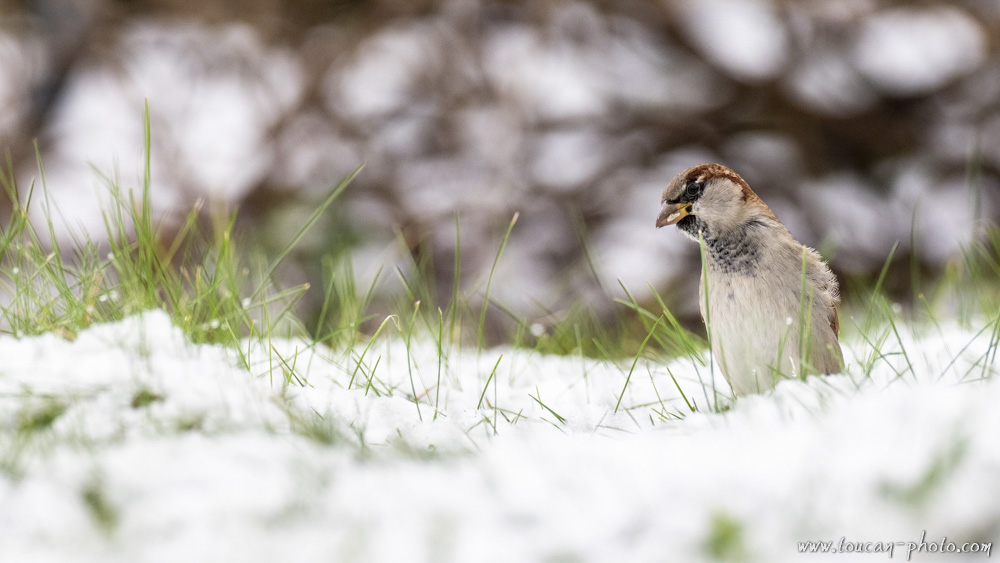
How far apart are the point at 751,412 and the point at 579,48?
14.0ft

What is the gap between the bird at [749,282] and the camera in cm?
176

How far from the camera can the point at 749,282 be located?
182 cm

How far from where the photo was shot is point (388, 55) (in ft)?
17.1

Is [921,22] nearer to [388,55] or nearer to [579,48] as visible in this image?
[579,48]

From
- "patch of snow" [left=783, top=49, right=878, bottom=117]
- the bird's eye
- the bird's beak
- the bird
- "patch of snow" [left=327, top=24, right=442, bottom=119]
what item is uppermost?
"patch of snow" [left=327, top=24, right=442, bottom=119]

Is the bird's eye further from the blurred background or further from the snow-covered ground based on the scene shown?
the blurred background

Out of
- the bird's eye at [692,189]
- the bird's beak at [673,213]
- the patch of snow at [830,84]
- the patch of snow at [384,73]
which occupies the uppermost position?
the patch of snow at [384,73]

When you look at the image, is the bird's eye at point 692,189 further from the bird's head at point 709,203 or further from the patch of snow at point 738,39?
the patch of snow at point 738,39

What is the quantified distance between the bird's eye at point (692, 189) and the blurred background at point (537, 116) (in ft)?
8.93

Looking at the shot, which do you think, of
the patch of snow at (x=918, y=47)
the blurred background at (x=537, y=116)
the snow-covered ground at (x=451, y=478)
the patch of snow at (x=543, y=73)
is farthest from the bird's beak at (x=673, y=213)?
the patch of snow at (x=918, y=47)

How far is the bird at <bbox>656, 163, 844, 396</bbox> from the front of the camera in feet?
5.77

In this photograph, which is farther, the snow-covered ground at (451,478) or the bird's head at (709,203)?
the bird's head at (709,203)

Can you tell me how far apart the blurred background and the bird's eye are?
8.93 feet

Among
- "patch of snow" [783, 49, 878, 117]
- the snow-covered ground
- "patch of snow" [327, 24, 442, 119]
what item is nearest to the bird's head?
the snow-covered ground
